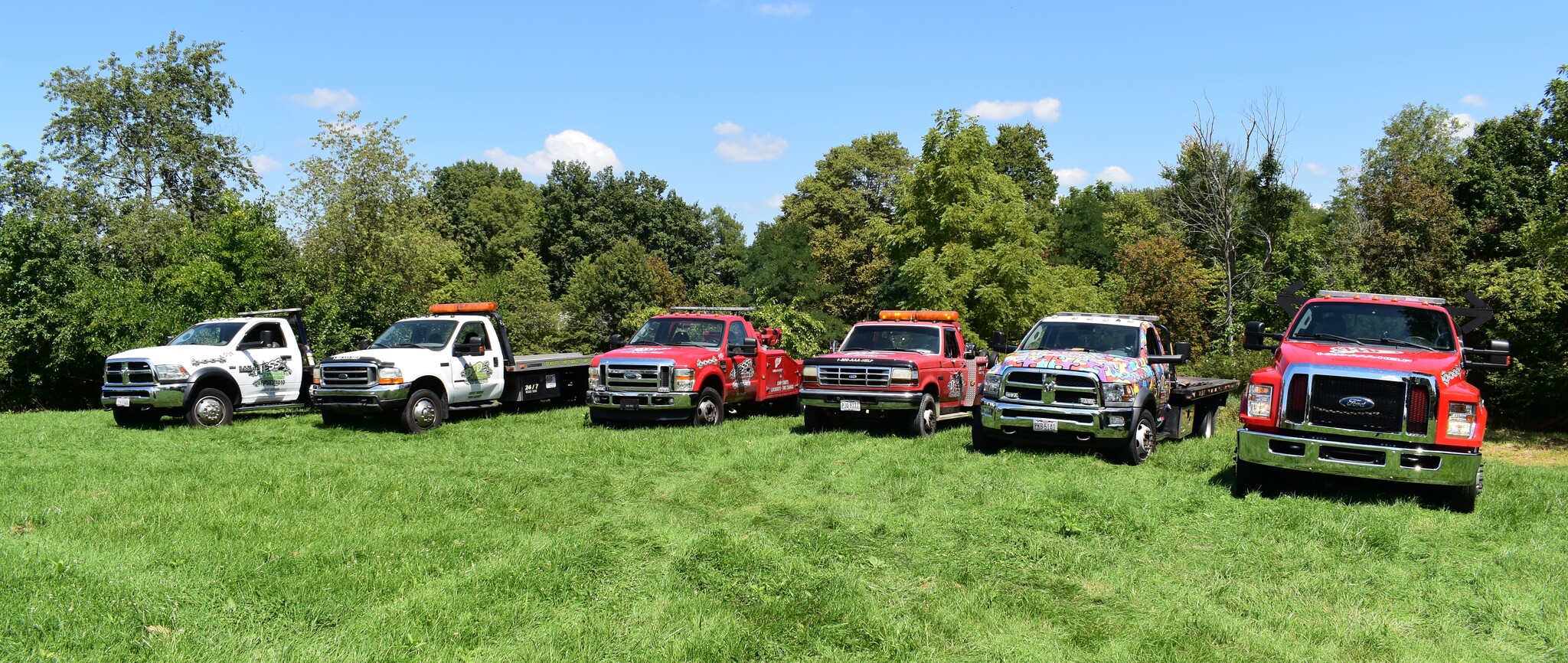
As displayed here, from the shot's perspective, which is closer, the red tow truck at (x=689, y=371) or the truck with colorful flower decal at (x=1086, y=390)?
the truck with colorful flower decal at (x=1086, y=390)

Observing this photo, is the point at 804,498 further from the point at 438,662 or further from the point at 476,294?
the point at 476,294

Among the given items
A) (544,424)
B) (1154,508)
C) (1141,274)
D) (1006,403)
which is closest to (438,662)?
(1154,508)

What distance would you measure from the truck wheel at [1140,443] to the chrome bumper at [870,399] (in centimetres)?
309

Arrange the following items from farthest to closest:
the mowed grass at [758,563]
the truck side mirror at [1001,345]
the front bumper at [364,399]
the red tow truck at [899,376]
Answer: the front bumper at [364,399] < the red tow truck at [899,376] < the truck side mirror at [1001,345] < the mowed grass at [758,563]

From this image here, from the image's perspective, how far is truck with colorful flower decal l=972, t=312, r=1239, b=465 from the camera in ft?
37.2

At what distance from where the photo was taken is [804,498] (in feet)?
31.0

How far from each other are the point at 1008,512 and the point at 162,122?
41.8m

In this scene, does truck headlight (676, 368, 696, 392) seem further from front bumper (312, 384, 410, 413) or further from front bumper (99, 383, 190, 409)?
front bumper (99, 383, 190, 409)

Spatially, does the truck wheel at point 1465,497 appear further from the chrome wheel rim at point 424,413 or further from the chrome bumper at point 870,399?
the chrome wheel rim at point 424,413

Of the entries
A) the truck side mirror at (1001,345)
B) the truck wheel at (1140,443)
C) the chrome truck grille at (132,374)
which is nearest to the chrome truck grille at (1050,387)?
the truck wheel at (1140,443)

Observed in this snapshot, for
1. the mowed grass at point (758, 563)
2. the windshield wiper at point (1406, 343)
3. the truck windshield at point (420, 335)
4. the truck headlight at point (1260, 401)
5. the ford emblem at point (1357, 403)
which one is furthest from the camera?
the truck windshield at point (420, 335)

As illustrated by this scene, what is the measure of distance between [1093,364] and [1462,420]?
3.81m

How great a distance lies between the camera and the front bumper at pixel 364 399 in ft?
48.3

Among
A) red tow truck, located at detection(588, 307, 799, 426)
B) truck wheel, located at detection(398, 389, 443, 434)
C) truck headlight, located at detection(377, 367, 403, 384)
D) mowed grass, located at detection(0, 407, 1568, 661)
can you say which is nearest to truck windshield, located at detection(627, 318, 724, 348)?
red tow truck, located at detection(588, 307, 799, 426)
